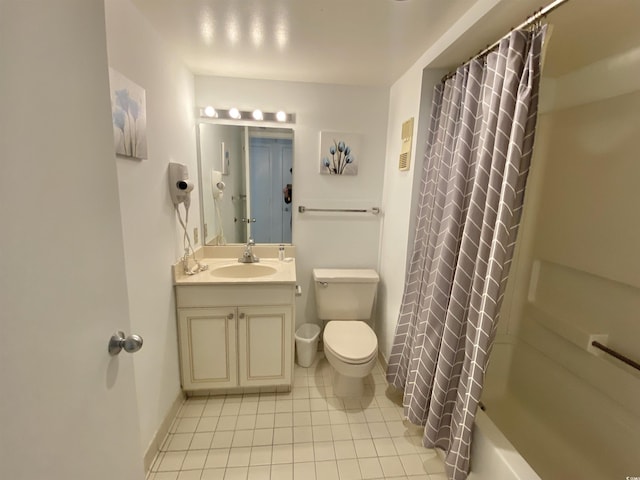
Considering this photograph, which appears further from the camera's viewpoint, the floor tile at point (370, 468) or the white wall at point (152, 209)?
the floor tile at point (370, 468)

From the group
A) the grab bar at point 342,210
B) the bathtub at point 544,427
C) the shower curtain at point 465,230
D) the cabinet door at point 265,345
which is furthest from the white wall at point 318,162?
the bathtub at point 544,427

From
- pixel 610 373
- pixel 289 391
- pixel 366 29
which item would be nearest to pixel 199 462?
pixel 289 391

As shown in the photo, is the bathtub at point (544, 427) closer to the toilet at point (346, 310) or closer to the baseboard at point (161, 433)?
the toilet at point (346, 310)

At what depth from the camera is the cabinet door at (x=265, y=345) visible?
1827mm

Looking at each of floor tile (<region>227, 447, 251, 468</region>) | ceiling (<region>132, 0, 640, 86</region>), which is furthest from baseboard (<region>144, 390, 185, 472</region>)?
ceiling (<region>132, 0, 640, 86</region>)

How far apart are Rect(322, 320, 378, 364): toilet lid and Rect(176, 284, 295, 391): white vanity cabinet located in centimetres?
30

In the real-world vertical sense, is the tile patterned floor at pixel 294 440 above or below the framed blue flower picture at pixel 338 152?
below

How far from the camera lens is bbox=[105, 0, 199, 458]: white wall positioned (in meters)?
1.21

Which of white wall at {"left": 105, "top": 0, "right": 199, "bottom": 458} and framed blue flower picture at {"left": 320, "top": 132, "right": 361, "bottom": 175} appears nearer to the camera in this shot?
white wall at {"left": 105, "top": 0, "right": 199, "bottom": 458}

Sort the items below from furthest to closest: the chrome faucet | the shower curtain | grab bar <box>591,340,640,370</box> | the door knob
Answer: the chrome faucet, grab bar <box>591,340,640,370</box>, the shower curtain, the door knob

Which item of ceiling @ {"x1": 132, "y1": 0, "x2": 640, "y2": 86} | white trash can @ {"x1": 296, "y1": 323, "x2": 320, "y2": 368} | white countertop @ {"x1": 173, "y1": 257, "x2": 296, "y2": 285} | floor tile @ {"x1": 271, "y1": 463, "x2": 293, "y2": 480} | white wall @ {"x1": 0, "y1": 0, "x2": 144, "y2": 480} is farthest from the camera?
white trash can @ {"x1": 296, "y1": 323, "x2": 320, "y2": 368}

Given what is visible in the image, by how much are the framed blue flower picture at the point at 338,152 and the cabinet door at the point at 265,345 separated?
1.14 meters

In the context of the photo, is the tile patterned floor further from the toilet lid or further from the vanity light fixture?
the vanity light fixture

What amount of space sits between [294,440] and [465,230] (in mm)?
1479
